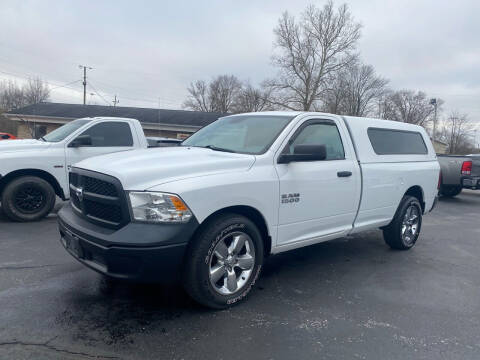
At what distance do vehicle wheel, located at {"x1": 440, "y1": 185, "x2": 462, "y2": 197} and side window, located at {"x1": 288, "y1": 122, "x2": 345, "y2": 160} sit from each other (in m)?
9.21

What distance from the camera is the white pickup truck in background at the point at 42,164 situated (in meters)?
5.88

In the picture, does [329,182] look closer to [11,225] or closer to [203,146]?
[203,146]

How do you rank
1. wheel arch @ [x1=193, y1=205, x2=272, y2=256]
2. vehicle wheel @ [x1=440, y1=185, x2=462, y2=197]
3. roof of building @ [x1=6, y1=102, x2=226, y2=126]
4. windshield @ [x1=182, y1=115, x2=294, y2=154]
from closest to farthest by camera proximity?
wheel arch @ [x1=193, y1=205, x2=272, y2=256]
windshield @ [x1=182, y1=115, x2=294, y2=154]
vehicle wheel @ [x1=440, y1=185, x2=462, y2=197]
roof of building @ [x1=6, y1=102, x2=226, y2=126]

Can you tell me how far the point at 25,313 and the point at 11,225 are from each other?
11.3 feet

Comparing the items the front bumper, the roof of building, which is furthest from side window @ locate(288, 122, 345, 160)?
the roof of building

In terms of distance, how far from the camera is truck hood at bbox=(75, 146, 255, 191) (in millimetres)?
2936

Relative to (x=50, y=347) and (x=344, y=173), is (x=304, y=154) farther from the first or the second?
(x=50, y=347)

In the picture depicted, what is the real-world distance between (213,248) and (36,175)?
14.7 ft

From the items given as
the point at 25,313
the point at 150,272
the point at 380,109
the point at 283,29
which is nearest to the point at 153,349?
the point at 150,272

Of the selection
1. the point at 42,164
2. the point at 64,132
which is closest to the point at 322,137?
the point at 42,164

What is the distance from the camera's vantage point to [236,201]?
10.5 ft

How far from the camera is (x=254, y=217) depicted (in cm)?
348

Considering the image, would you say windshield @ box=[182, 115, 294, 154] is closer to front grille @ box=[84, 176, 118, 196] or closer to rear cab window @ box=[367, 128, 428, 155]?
front grille @ box=[84, 176, 118, 196]

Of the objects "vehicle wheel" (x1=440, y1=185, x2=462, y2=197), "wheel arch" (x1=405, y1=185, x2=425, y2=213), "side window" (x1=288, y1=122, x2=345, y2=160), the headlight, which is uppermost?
"side window" (x1=288, y1=122, x2=345, y2=160)
